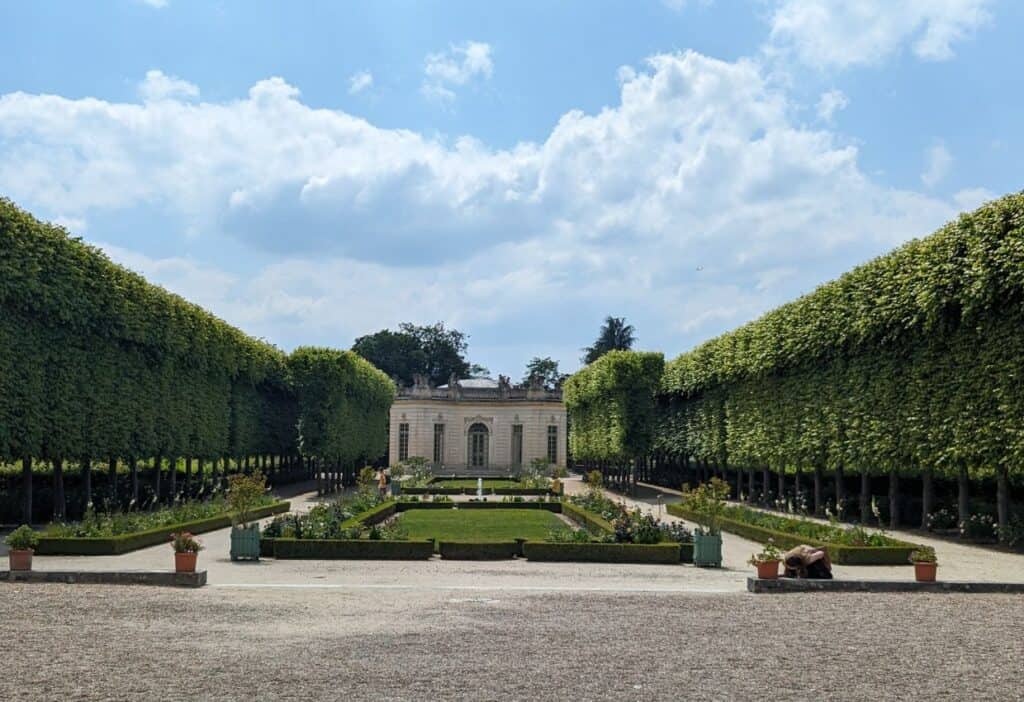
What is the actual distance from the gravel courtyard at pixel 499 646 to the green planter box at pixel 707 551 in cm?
447

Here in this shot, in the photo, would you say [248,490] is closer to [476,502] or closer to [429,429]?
[476,502]

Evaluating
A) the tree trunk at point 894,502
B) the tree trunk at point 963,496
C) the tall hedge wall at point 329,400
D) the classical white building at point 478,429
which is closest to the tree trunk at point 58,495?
the tall hedge wall at point 329,400

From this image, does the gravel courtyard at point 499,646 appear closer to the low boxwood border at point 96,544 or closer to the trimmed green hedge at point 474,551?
the low boxwood border at point 96,544

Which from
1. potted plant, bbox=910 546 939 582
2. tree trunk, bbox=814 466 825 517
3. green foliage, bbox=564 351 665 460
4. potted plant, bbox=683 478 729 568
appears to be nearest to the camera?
potted plant, bbox=910 546 939 582

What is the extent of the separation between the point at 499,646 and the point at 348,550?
9821 mm

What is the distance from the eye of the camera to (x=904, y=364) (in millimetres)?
24812

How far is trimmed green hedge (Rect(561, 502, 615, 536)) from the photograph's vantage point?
20.6 m

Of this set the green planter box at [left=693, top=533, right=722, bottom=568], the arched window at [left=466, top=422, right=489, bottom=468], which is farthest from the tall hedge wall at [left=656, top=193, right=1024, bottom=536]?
the arched window at [left=466, top=422, right=489, bottom=468]

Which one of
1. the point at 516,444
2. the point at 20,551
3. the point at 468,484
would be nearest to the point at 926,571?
the point at 20,551

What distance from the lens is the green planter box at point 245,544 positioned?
17.7 metres

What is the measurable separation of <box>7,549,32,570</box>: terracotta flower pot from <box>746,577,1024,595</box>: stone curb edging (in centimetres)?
1020

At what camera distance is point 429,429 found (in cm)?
7175

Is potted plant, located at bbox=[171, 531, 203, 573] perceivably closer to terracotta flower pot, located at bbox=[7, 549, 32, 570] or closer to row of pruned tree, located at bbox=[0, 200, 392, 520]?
terracotta flower pot, located at bbox=[7, 549, 32, 570]

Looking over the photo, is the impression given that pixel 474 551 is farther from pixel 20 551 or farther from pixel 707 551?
pixel 20 551
